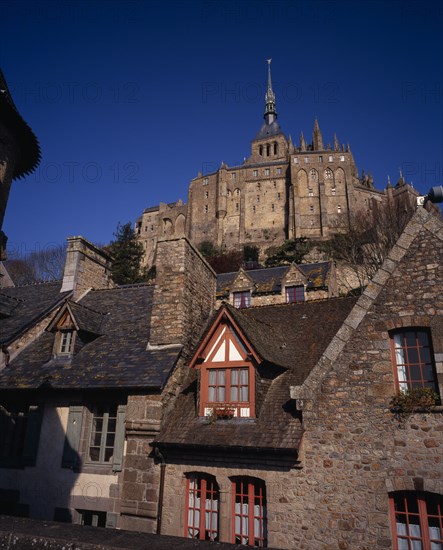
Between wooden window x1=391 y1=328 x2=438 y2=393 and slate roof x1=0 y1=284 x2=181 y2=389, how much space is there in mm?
5145

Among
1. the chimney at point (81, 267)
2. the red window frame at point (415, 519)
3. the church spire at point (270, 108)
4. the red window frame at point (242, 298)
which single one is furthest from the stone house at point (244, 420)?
the church spire at point (270, 108)

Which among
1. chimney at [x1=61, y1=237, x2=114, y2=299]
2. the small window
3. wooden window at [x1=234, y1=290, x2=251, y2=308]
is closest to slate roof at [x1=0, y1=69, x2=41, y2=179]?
chimney at [x1=61, y1=237, x2=114, y2=299]

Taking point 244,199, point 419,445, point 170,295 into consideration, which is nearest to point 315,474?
point 419,445

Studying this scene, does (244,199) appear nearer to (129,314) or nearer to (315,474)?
(129,314)

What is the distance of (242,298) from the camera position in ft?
86.8

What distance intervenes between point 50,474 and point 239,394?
516cm

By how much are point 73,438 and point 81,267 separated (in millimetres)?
7867

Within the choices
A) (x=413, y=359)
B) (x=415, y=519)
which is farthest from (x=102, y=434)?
(x=413, y=359)

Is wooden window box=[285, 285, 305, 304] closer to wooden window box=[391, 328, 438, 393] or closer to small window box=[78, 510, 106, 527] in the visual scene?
wooden window box=[391, 328, 438, 393]

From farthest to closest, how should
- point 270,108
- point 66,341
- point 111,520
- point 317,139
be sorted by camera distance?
1. point 270,108
2. point 317,139
3. point 66,341
4. point 111,520

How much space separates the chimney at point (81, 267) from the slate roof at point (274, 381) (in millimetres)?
7444

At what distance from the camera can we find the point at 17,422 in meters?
11.1

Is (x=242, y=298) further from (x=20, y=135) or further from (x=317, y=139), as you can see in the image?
(x=317, y=139)

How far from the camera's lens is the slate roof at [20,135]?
31.6ft
